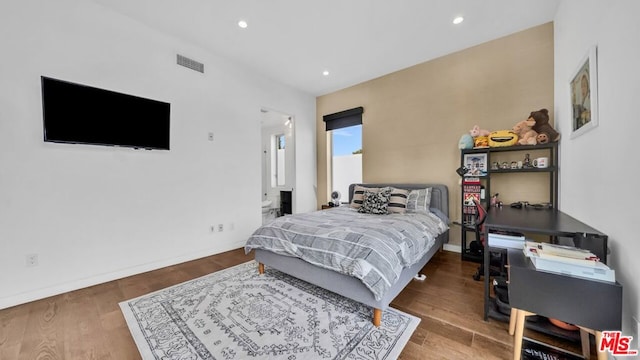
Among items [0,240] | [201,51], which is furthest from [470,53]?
[0,240]

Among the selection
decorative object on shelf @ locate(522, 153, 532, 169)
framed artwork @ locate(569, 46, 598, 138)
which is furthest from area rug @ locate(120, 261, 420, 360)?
decorative object on shelf @ locate(522, 153, 532, 169)

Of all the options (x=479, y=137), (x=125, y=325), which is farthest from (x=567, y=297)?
(x=125, y=325)

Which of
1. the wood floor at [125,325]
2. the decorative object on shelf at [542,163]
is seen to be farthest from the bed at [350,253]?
the decorative object on shelf at [542,163]

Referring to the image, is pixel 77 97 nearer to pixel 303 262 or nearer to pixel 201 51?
pixel 201 51

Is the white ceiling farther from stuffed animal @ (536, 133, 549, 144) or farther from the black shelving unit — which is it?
the black shelving unit

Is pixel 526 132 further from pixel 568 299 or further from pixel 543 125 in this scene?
pixel 568 299

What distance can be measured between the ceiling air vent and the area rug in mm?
2816

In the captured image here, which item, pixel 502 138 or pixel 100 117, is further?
pixel 502 138

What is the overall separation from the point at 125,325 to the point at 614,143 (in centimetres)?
354

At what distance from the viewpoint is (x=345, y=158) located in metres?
5.05

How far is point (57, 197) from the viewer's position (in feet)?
7.59

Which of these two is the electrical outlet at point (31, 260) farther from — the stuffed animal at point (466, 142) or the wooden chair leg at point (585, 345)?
the stuffed animal at point (466, 142)

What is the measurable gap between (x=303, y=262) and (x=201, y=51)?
325 centimetres

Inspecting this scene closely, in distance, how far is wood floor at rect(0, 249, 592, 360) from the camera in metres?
1.53
